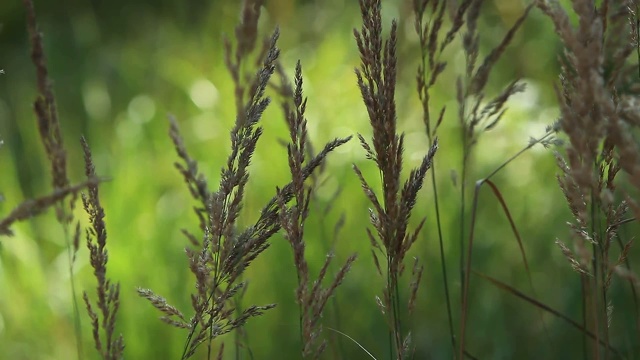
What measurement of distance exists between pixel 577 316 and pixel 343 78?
4.80ft

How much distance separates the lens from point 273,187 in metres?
2.83

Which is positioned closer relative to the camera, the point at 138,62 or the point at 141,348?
the point at 141,348

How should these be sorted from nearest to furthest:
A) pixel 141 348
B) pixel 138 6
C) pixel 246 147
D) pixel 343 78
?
1. pixel 246 147
2. pixel 141 348
3. pixel 343 78
4. pixel 138 6

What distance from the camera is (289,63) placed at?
3.61 metres

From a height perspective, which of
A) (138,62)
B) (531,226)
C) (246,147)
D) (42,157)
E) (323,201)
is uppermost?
(138,62)

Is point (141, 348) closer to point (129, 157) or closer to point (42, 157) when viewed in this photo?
point (129, 157)

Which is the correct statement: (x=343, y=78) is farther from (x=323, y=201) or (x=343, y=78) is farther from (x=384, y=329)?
(x=384, y=329)

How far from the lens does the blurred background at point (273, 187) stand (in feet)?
7.86

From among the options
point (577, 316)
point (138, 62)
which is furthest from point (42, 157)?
point (577, 316)

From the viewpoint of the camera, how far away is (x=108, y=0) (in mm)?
4961

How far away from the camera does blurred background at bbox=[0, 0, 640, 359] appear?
7.86 feet

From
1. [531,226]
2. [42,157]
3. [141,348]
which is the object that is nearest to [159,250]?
[141,348]

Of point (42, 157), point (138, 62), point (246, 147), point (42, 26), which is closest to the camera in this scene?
point (246, 147)

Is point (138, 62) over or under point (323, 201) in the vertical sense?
A: over
